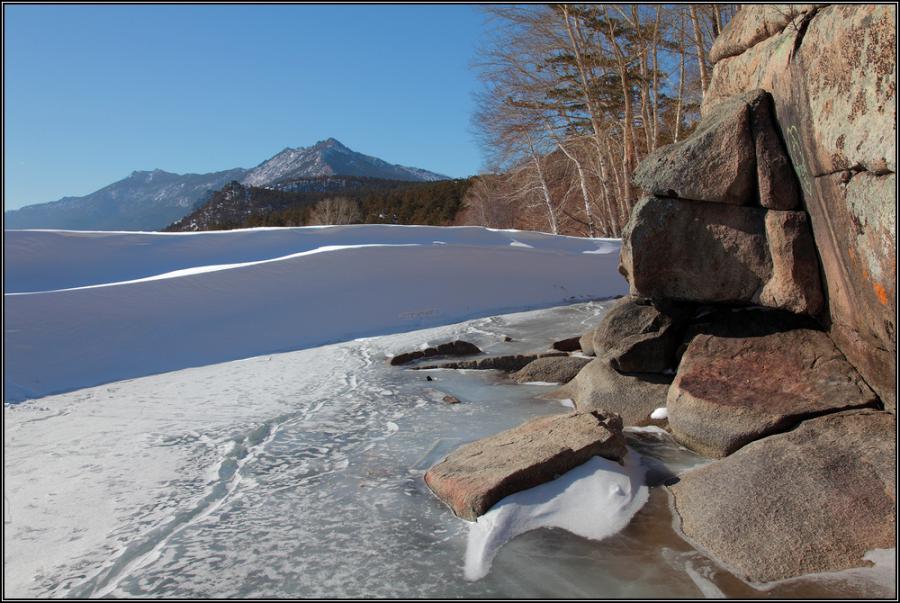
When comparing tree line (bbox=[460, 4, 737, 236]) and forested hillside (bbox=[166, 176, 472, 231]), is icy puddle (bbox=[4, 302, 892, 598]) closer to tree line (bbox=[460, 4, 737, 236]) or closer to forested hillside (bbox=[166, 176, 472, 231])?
tree line (bbox=[460, 4, 737, 236])

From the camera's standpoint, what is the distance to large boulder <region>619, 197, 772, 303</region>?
4352 millimetres

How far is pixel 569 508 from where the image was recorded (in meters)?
3.04

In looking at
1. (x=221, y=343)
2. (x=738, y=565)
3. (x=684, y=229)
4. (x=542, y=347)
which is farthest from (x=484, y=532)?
(x=221, y=343)

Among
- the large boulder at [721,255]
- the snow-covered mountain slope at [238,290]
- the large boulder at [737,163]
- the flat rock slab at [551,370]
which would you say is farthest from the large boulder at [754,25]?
the snow-covered mountain slope at [238,290]

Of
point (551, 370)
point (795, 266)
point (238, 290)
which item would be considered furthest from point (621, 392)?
point (238, 290)

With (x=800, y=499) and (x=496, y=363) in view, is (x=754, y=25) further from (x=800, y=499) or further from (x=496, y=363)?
(x=496, y=363)

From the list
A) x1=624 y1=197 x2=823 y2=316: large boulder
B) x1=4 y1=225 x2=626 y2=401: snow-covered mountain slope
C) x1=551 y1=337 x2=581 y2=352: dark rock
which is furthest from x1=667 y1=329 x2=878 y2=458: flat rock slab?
x1=4 y1=225 x2=626 y2=401: snow-covered mountain slope

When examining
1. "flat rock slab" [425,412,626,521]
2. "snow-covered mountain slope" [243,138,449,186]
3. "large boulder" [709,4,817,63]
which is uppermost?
"snow-covered mountain slope" [243,138,449,186]

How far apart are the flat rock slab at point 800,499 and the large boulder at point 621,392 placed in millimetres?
1214

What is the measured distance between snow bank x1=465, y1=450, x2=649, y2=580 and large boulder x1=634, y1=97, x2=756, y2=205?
2.05 m

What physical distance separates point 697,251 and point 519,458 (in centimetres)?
209

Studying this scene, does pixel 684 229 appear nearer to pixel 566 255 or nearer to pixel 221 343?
pixel 221 343

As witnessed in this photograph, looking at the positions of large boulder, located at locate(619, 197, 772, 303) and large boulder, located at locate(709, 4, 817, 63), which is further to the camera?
large boulder, located at locate(619, 197, 772, 303)

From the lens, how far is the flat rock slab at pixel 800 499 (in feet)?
8.38
